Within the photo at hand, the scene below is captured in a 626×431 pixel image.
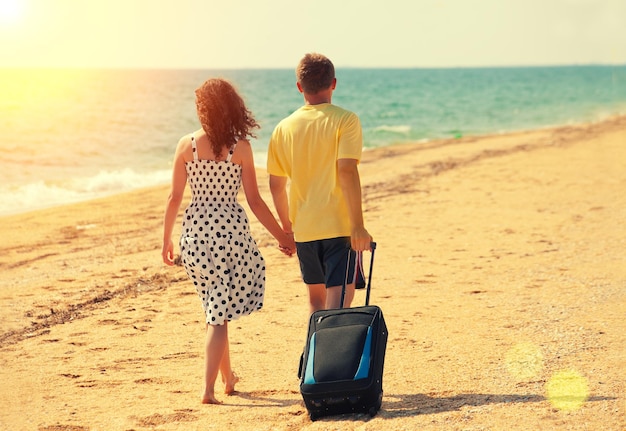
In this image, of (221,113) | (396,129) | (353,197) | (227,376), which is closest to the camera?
(353,197)

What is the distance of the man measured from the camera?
4.18 meters

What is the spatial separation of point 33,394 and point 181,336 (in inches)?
54.6

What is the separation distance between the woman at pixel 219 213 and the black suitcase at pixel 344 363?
58 cm

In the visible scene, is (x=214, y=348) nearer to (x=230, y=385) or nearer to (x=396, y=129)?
(x=230, y=385)

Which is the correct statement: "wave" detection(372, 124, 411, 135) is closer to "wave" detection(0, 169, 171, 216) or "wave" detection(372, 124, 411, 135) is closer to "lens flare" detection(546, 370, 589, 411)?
"wave" detection(0, 169, 171, 216)

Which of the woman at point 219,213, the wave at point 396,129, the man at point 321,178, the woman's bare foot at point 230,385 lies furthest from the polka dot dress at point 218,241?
the wave at point 396,129

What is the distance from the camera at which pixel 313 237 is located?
14.3 feet

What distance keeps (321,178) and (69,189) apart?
46.2ft

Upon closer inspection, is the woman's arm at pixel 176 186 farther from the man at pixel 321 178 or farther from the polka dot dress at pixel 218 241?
the man at pixel 321 178

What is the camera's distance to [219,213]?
179 inches

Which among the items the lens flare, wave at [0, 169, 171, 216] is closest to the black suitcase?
the lens flare

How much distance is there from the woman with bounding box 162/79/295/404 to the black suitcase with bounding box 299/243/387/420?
0.58 meters

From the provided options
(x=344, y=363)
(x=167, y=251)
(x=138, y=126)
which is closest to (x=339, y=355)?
(x=344, y=363)

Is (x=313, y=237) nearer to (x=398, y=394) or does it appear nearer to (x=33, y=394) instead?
(x=398, y=394)
